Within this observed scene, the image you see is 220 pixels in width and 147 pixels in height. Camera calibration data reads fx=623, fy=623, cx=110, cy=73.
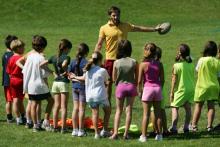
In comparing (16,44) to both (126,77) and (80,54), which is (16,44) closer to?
(80,54)

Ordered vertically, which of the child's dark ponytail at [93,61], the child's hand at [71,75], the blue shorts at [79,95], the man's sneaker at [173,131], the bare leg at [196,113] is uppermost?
the child's dark ponytail at [93,61]

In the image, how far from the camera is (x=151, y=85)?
10.5 meters

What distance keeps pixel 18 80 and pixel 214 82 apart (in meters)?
3.82

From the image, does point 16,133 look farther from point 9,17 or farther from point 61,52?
point 9,17

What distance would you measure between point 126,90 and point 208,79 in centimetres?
166

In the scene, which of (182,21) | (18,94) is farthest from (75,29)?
(18,94)

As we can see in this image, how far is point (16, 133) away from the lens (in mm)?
11336

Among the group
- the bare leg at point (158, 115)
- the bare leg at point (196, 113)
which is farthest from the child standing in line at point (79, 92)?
the bare leg at point (196, 113)

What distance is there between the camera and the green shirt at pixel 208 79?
36.8 feet

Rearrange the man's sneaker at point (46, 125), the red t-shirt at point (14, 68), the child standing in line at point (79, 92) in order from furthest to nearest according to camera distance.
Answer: the red t-shirt at point (14, 68)
the man's sneaker at point (46, 125)
the child standing in line at point (79, 92)

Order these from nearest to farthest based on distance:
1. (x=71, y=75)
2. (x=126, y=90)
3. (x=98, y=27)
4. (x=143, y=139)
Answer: (x=143, y=139) < (x=126, y=90) < (x=71, y=75) < (x=98, y=27)

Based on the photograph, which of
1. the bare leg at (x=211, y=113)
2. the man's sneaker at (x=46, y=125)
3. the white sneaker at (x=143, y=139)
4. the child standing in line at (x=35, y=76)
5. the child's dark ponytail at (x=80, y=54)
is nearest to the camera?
the white sneaker at (x=143, y=139)

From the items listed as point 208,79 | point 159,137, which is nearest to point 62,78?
point 159,137

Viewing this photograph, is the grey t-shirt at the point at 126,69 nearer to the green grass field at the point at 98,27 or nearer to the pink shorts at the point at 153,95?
the pink shorts at the point at 153,95
